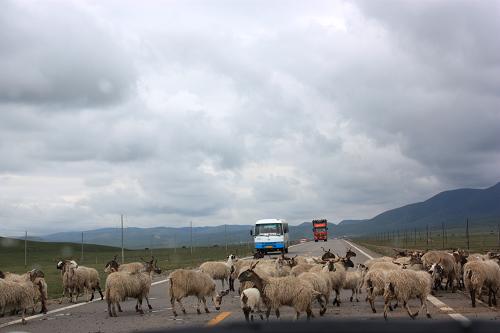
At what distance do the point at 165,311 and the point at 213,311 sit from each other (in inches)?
48.9

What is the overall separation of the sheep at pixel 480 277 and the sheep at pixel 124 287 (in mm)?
8037

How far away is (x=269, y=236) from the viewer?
48.9m

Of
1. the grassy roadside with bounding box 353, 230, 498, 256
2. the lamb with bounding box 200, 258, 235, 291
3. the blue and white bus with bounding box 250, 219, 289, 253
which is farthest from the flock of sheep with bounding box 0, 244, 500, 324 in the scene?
the blue and white bus with bounding box 250, 219, 289, 253

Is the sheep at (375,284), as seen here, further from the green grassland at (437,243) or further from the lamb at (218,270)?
the green grassland at (437,243)

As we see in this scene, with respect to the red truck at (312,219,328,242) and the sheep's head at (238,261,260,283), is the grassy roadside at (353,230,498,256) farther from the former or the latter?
the sheep's head at (238,261,260,283)

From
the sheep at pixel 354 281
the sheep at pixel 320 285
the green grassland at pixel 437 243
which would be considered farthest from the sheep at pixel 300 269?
the green grassland at pixel 437 243

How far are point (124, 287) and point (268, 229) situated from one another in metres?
35.2

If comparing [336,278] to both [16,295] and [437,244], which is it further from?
[437,244]

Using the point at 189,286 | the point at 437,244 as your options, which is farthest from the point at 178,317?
the point at 437,244

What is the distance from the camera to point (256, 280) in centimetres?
1283

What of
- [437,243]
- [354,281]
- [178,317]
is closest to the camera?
[178,317]

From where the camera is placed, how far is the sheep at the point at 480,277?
1426cm

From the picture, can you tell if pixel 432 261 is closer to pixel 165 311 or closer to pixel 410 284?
pixel 410 284

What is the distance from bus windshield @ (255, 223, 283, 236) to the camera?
49.2 m
